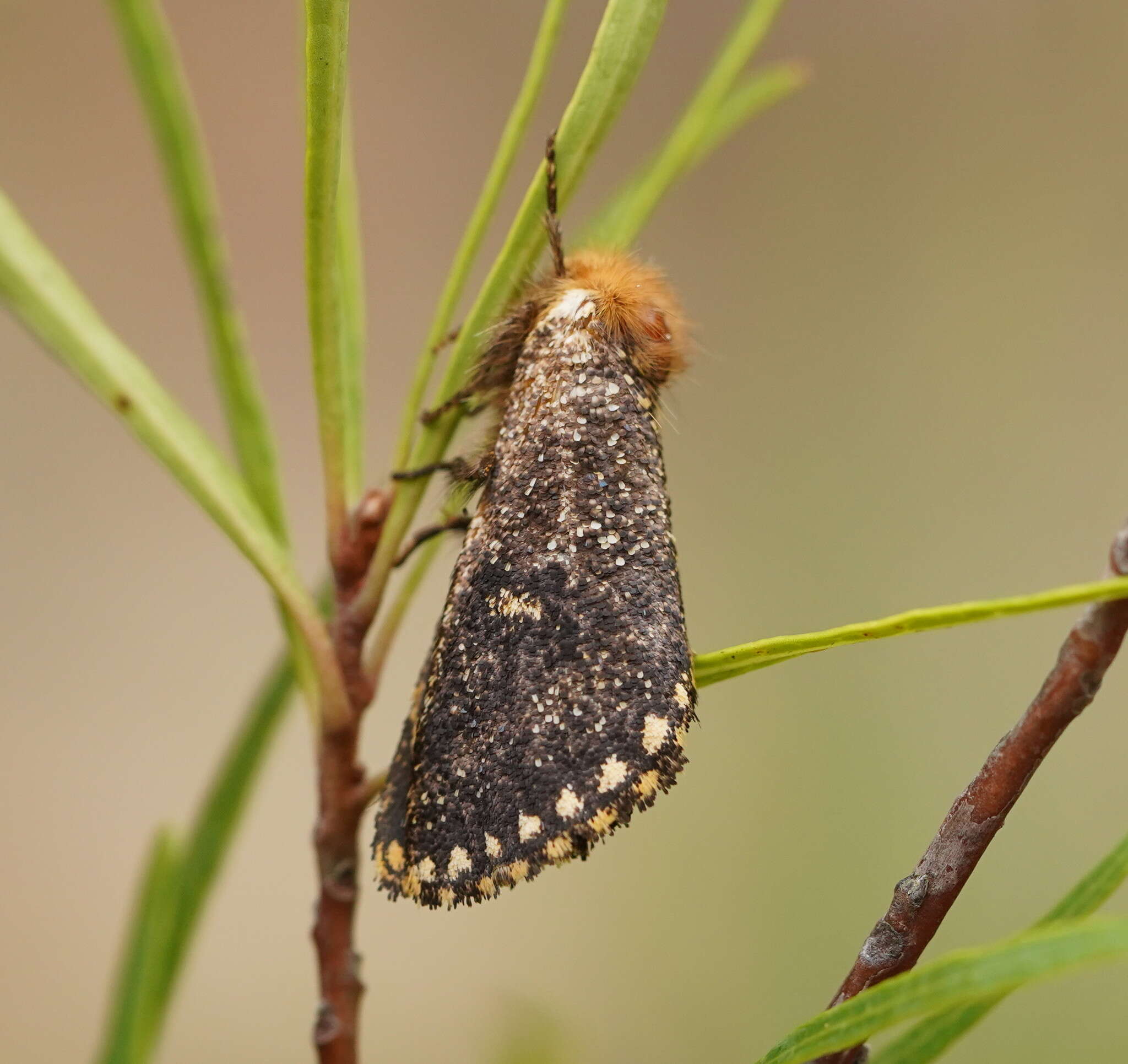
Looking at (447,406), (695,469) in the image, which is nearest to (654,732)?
(447,406)

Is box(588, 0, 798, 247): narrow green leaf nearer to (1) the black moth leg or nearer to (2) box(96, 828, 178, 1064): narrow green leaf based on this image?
(1) the black moth leg

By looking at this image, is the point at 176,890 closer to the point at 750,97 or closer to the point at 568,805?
the point at 568,805

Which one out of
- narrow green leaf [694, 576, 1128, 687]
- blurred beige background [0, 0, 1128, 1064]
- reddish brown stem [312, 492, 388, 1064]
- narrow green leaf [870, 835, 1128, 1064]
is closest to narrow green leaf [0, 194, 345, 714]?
reddish brown stem [312, 492, 388, 1064]

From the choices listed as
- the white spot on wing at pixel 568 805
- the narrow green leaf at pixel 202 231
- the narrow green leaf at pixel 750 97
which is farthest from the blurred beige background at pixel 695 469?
→ the white spot on wing at pixel 568 805

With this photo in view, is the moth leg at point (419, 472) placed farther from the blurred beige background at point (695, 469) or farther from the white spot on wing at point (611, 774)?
the blurred beige background at point (695, 469)

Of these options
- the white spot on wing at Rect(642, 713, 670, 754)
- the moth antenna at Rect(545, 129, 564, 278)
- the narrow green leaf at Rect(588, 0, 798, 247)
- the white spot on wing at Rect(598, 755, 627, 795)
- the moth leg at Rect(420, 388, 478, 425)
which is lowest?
the white spot on wing at Rect(598, 755, 627, 795)
